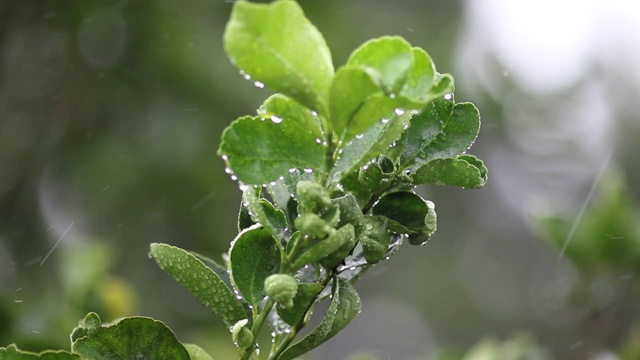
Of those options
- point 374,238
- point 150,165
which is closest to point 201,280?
point 374,238

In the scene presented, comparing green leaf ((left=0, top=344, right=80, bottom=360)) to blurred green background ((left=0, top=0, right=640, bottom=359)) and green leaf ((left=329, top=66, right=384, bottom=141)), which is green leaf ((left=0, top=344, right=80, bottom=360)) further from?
blurred green background ((left=0, top=0, right=640, bottom=359))

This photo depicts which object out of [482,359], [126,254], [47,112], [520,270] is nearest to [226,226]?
[126,254]

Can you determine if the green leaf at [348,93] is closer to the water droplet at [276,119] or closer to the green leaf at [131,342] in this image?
the water droplet at [276,119]

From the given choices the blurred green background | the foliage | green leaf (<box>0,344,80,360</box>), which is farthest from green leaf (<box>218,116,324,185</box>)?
the blurred green background

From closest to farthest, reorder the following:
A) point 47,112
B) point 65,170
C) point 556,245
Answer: point 556,245 < point 47,112 < point 65,170

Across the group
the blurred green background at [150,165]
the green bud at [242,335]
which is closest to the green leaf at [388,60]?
the green bud at [242,335]

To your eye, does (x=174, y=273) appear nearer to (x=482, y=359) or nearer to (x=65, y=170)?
(x=482, y=359)
